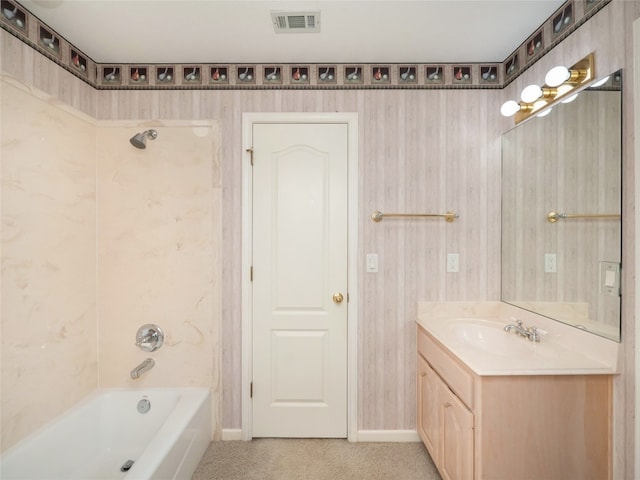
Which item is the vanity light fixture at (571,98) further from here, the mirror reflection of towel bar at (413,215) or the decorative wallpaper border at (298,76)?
the mirror reflection of towel bar at (413,215)

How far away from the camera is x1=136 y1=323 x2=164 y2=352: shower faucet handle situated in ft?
6.89

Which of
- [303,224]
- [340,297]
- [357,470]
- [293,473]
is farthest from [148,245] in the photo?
[357,470]

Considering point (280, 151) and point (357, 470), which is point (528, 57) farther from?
point (357, 470)

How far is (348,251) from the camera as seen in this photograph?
2.12 m

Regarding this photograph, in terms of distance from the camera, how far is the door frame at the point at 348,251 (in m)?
2.12

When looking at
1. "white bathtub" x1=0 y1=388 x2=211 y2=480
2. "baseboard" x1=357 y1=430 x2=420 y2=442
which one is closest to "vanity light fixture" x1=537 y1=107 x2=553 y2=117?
"baseboard" x1=357 y1=430 x2=420 y2=442

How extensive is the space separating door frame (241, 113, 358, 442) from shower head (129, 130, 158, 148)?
574mm

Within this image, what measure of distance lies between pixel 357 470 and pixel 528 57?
264 centimetres

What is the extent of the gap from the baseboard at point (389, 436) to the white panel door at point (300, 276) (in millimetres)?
128

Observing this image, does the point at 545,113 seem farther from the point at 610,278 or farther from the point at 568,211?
the point at 610,278

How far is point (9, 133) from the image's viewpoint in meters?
1.51

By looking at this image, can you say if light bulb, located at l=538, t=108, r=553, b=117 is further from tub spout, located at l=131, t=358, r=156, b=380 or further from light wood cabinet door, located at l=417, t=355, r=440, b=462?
tub spout, located at l=131, t=358, r=156, b=380

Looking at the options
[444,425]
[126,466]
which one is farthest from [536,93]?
[126,466]

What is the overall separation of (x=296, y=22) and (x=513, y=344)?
2.07 m
